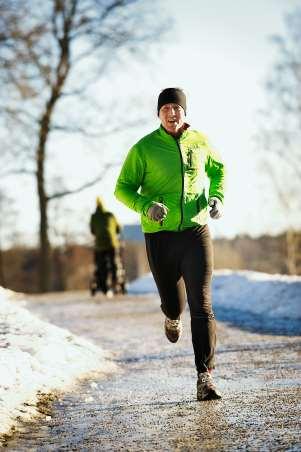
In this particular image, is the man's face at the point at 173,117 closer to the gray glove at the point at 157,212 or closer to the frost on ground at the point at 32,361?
the gray glove at the point at 157,212

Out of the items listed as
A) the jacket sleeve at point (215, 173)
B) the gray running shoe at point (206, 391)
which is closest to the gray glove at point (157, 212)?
the jacket sleeve at point (215, 173)

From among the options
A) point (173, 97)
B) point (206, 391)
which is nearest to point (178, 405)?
point (206, 391)

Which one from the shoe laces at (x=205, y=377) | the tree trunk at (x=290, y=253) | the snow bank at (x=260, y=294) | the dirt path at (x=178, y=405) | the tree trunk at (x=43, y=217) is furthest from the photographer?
the tree trunk at (x=290, y=253)

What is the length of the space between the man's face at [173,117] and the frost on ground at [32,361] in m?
2.11

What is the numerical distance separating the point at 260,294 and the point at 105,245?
437cm

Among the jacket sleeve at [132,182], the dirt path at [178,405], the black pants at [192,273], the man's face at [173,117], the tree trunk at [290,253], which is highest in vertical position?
the man's face at [173,117]

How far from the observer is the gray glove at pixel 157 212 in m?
5.05

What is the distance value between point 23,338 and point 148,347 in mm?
1927

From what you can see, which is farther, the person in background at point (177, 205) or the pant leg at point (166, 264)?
the pant leg at point (166, 264)

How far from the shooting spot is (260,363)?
6.59 metres

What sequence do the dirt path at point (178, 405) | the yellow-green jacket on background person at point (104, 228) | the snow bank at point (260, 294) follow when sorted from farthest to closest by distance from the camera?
the yellow-green jacket on background person at point (104, 228) < the snow bank at point (260, 294) < the dirt path at point (178, 405)

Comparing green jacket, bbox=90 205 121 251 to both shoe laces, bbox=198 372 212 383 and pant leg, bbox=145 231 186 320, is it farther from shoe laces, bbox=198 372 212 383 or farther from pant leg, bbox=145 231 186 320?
shoe laces, bbox=198 372 212 383

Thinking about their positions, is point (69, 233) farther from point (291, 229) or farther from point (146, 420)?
point (146, 420)

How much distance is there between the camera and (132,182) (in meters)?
5.46
